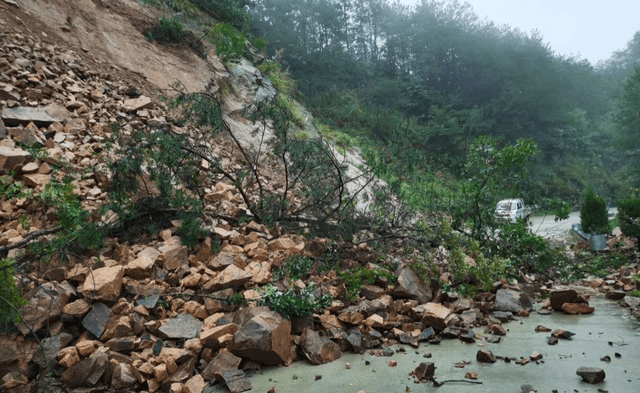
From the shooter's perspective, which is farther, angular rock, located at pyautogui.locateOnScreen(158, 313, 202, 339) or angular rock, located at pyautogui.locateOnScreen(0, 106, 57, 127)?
angular rock, located at pyautogui.locateOnScreen(0, 106, 57, 127)

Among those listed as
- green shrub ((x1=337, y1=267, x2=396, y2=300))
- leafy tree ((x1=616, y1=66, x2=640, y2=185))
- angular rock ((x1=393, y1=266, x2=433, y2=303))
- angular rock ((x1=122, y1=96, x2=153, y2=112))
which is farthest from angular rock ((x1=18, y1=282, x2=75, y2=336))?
leafy tree ((x1=616, y1=66, x2=640, y2=185))

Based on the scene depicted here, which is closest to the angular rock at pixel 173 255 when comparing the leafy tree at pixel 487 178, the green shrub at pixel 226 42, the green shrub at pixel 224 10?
the leafy tree at pixel 487 178

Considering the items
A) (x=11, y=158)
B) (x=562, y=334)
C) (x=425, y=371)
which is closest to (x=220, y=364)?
(x=425, y=371)

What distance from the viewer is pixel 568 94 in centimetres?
3266

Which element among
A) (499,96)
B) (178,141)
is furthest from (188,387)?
(499,96)

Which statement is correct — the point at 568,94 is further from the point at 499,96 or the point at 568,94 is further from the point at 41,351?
the point at 41,351

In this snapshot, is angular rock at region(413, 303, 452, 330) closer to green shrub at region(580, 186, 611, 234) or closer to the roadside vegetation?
the roadside vegetation

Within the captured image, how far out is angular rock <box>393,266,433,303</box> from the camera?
4277 mm

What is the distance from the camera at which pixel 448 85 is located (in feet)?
109

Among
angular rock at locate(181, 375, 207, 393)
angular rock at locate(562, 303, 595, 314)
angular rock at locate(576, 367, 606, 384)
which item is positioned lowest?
angular rock at locate(181, 375, 207, 393)

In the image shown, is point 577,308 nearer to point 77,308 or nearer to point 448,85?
point 77,308

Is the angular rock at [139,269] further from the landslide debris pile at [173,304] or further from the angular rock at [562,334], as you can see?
the angular rock at [562,334]

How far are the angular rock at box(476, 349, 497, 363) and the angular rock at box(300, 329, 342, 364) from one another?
106cm

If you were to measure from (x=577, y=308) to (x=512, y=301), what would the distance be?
2.00 feet
